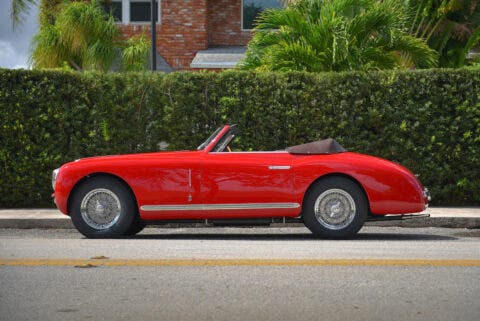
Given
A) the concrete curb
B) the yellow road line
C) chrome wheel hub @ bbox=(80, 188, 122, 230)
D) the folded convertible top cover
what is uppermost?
the folded convertible top cover

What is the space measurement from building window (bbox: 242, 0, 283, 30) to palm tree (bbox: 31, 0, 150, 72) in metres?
6.33

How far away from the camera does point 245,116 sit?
49.3 feet

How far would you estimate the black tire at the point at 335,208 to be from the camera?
34.2 ft

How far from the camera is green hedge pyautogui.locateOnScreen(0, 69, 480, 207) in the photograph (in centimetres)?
1491

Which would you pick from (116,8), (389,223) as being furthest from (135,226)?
(116,8)

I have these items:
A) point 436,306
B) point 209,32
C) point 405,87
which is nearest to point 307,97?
point 405,87

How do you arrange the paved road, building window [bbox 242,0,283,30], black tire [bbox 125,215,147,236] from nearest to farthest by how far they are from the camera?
the paved road < black tire [bbox 125,215,147,236] < building window [bbox 242,0,283,30]

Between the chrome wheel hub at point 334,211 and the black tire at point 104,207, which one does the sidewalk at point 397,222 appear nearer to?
the black tire at point 104,207

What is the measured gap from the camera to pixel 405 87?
49.0 feet

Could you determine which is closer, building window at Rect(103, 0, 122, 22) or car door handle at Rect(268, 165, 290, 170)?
car door handle at Rect(268, 165, 290, 170)

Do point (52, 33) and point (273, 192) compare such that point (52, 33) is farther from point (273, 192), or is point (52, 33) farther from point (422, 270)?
point (422, 270)

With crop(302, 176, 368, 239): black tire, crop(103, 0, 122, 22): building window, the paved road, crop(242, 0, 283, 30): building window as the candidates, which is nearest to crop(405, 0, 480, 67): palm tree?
crop(242, 0, 283, 30): building window

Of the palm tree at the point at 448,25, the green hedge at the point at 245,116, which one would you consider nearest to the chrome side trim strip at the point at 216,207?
the green hedge at the point at 245,116

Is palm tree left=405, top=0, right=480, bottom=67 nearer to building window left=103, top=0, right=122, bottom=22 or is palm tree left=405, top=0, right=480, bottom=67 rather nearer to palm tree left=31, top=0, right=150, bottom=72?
palm tree left=31, top=0, right=150, bottom=72
